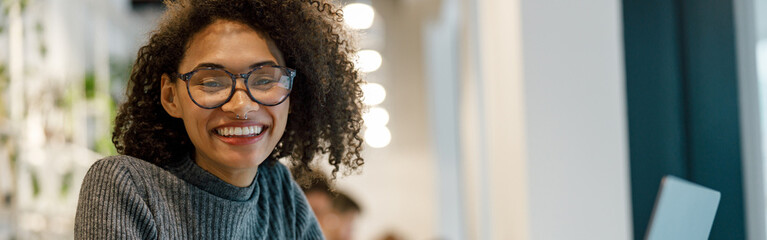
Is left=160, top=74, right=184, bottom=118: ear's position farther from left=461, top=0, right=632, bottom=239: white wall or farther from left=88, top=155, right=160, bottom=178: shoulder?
left=461, top=0, right=632, bottom=239: white wall

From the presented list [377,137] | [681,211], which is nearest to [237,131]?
[681,211]

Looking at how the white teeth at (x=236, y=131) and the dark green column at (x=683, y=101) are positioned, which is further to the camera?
the dark green column at (x=683, y=101)

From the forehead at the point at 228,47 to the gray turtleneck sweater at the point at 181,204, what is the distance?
15 centimetres

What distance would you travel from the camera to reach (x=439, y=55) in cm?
618

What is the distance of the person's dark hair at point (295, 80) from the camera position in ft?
3.57

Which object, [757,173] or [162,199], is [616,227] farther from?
[162,199]

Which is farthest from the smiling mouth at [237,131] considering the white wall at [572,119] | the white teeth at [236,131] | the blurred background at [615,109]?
the white wall at [572,119]

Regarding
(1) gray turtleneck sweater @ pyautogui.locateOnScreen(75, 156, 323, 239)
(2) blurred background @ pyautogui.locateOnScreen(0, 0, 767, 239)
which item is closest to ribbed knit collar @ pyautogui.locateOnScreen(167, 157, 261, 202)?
(1) gray turtleneck sweater @ pyautogui.locateOnScreen(75, 156, 323, 239)

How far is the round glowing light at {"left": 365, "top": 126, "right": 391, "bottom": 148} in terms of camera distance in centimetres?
655

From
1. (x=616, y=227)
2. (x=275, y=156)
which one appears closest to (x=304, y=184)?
(x=275, y=156)

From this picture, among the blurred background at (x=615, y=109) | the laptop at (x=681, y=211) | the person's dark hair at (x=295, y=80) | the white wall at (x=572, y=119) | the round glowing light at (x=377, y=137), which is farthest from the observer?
the round glowing light at (x=377, y=137)

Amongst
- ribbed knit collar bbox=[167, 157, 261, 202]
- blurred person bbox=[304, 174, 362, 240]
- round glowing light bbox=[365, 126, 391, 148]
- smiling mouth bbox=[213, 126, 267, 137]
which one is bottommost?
blurred person bbox=[304, 174, 362, 240]

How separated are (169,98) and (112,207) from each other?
195mm

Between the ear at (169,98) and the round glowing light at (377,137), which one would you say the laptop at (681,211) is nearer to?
the ear at (169,98)
